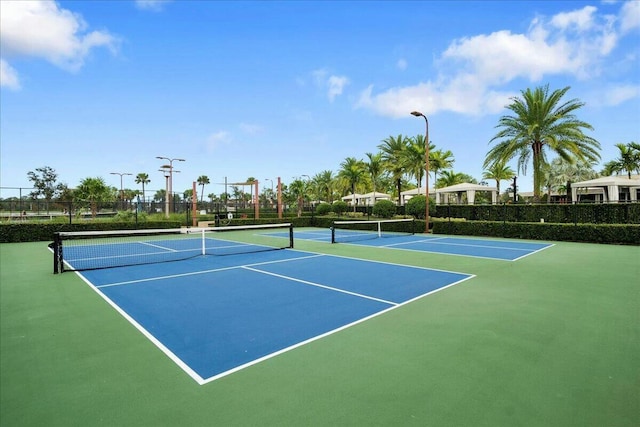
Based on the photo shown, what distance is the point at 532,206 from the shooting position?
22672 mm

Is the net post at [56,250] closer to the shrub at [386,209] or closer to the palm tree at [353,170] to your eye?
the shrub at [386,209]

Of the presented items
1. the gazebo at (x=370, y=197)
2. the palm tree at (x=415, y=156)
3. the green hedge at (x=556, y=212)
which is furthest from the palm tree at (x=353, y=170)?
the green hedge at (x=556, y=212)

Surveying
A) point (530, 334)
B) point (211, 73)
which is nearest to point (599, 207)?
point (530, 334)

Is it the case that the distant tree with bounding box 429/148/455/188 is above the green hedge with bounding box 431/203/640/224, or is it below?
above

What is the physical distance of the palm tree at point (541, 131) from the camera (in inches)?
886

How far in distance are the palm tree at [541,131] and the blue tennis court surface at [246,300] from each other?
1827 cm

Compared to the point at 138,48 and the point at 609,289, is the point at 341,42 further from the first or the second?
the point at 609,289

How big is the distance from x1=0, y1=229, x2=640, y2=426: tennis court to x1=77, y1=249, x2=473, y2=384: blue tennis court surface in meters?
0.04

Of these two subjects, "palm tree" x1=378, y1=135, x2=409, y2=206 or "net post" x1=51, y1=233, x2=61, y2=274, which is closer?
"net post" x1=51, y1=233, x2=61, y2=274

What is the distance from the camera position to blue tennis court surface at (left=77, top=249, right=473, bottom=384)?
461 centimetres

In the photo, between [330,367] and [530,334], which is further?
[530,334]

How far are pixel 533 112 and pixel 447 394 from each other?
24.9m

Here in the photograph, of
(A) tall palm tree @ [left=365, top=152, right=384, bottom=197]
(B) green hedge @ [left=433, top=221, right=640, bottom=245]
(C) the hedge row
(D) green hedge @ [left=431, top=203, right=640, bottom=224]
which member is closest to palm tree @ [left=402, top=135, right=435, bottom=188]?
(A) tall palm tree @ [left=365, top=152, right=384, bottom=197]

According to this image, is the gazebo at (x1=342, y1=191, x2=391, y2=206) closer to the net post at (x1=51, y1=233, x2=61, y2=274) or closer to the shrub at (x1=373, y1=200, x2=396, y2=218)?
the shrub at (x1=373, y1=200, x2=396, y2=218)
